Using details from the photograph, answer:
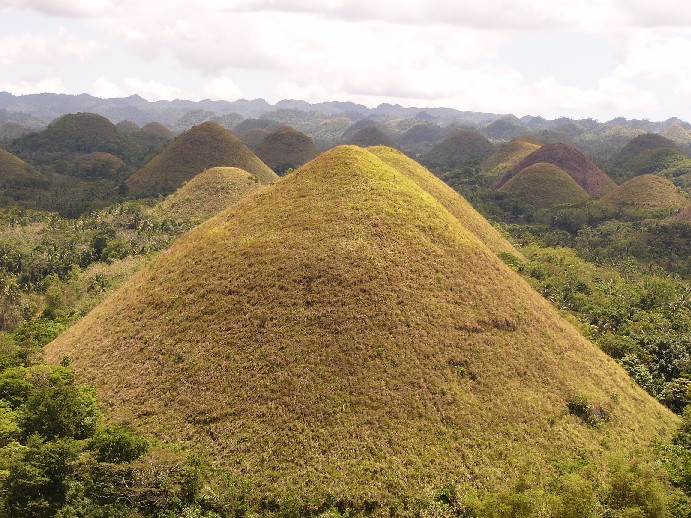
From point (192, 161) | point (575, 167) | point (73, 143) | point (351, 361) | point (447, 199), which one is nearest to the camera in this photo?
point (351, 361)

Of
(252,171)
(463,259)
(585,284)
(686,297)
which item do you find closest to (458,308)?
(463,259)

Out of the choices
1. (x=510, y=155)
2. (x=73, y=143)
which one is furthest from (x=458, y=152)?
(x=73, y=143)

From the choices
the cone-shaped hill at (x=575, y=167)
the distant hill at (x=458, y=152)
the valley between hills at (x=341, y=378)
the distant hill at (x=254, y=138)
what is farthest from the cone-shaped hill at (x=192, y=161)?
the distant hill at (x=458, y=152)

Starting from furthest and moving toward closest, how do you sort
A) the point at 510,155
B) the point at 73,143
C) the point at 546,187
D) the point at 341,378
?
1. the point at 73,143
2. the point at 510,155
3. the point at 546,187
4. the point at 341,378

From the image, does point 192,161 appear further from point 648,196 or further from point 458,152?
point 458,152

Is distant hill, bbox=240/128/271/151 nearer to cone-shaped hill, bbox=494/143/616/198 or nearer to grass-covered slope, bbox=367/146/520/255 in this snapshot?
cone-shaped hill, bbox=494/143/616/198

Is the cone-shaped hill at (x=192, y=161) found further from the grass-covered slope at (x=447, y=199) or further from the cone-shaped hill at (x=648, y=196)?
the cone-shaped hill at (x=648, y=196)

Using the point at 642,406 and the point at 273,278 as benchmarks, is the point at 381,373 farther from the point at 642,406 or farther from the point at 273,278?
the point at 642,406
